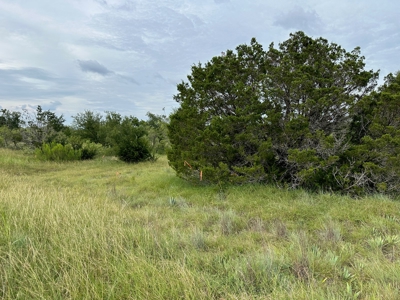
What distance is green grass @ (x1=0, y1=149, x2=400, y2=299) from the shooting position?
6.72 ft

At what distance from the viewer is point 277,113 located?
5.85 m

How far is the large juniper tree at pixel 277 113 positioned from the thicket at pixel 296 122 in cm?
2

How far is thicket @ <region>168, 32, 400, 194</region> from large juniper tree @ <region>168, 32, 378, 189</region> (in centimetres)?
2

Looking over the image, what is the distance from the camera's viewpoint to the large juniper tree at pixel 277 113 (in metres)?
5.70

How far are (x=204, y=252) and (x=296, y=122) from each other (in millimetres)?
3872

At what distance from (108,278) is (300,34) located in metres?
6.62

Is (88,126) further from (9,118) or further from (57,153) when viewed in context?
(9,118)

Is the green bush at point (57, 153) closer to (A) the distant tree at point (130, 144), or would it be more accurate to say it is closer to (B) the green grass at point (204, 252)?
(A) the distant tree at point (130, 144)

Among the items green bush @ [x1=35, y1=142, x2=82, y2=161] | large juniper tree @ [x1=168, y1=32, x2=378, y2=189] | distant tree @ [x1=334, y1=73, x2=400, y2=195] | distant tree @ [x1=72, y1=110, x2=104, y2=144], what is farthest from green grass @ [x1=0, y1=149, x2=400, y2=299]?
distant tree @ [x1=72, y1=110, x2=104, y2=144]

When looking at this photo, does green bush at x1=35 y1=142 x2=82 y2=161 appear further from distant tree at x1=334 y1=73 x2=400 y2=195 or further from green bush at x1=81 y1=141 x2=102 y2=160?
distant tree at x1=334 y1=73 x2=400 y2=195

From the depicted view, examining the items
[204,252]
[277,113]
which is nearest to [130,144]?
[277,113]

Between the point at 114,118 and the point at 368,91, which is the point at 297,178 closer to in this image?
the point at 368,91

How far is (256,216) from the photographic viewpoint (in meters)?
4.48

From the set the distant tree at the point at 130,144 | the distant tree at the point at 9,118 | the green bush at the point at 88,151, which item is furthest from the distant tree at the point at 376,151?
the distant tree at the point at 9,118
